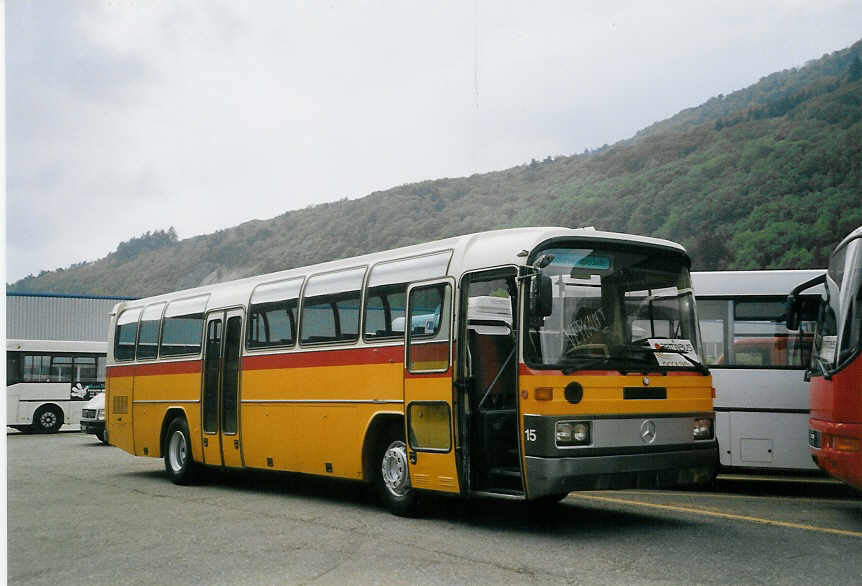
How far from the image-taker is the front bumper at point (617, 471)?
862 centimetres

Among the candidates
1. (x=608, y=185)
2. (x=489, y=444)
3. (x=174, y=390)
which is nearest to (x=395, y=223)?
(x=608, y=185)

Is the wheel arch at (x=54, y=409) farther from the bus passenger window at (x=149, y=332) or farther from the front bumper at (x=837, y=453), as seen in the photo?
the front bumper at (x=837, y=453)

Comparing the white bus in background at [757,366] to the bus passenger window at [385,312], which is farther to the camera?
the white bus in background at [757,366]

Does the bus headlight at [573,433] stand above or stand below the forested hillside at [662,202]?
below

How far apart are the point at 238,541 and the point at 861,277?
21.8ft

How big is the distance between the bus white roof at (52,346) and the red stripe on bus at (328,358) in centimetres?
1593

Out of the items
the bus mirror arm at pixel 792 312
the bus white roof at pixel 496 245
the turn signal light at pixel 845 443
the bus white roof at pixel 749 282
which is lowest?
the turn signal light at pixel 845 443

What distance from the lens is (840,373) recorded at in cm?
947

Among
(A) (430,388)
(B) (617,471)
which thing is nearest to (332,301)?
(A) (430,388)

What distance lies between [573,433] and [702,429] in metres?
1.73

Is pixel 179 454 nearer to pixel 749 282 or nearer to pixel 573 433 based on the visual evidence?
pixel 573 433

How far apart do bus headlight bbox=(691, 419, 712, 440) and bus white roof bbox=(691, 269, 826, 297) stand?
139 inches

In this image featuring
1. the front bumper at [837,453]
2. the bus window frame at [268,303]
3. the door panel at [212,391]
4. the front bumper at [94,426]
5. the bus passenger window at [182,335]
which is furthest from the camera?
the front bumper at [94,426]

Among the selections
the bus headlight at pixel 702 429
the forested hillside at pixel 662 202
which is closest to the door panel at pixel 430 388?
the bus headlight at pixel 702 429
